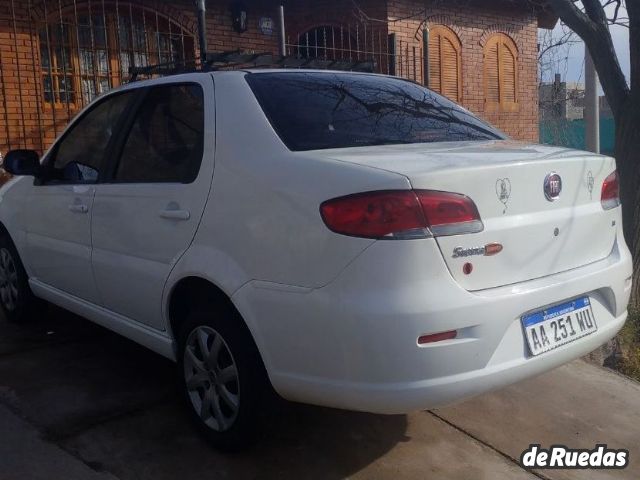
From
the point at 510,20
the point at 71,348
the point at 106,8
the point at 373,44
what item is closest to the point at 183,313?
the point at 71,348

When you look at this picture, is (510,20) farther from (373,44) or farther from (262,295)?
(262,295)

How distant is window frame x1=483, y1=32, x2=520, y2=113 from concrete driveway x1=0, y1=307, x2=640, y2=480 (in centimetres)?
1020

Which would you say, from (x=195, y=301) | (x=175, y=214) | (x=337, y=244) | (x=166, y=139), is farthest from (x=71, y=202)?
(x=337, y=244)

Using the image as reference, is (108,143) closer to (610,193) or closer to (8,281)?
(8,281)

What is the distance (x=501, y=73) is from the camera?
14.3m

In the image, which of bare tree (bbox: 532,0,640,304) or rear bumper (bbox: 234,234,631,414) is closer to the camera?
rear bumper (bbox: 234,234,631,414)

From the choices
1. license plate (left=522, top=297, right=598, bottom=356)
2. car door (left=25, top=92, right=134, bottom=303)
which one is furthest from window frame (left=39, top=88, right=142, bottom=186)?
license plate (left=522, top=297, right=598, bottom=356)

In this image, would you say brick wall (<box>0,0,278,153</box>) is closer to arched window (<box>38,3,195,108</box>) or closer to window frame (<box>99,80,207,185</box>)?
arched window (<box>38,3,195,108</box>)

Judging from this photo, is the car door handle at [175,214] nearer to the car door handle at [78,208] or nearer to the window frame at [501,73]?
the car door handle at [78,208]

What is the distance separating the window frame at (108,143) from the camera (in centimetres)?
406

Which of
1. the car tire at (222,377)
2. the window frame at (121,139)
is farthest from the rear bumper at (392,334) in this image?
the window frame at (121,139)

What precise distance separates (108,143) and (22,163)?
845mm

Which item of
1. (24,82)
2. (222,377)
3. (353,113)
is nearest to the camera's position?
(222,377)

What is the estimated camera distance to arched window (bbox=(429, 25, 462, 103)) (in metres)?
12.7
